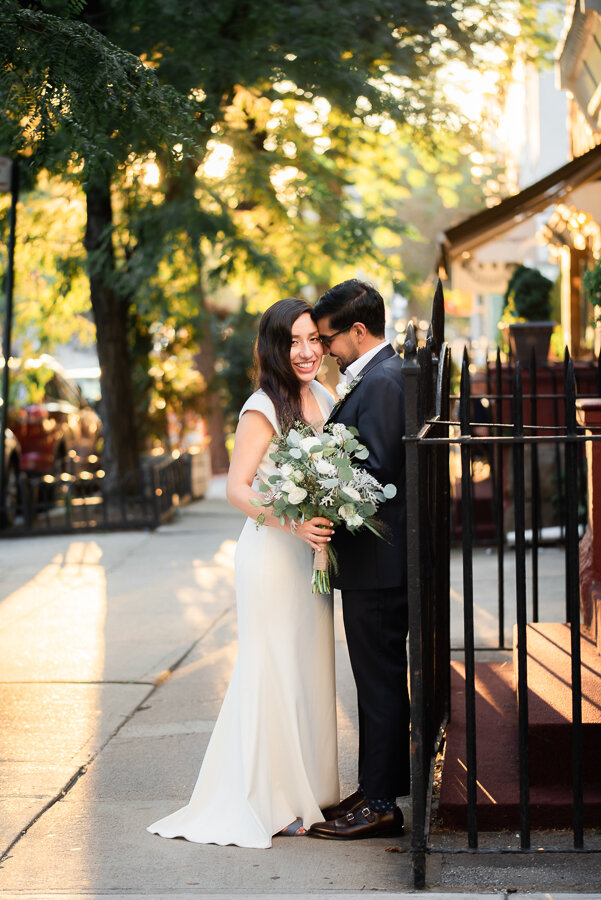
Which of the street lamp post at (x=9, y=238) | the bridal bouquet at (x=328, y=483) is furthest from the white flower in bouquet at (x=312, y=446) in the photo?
the street lamp post at (x=9, y=238)

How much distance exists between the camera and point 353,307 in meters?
4.06

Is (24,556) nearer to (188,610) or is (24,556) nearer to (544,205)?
(188,610)

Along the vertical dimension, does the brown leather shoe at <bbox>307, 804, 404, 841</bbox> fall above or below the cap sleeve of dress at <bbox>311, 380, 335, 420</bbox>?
below

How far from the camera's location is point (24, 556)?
1131 centimetres

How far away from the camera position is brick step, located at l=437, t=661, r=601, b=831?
13.1 feet

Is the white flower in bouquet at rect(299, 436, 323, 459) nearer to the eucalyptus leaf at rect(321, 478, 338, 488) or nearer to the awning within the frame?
the eucalyptus leaf at rect(321, 478, 338, 488)

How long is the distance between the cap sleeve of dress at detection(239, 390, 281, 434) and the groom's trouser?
68 cm

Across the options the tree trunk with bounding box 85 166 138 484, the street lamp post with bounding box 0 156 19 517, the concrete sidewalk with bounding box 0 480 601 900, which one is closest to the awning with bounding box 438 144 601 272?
the concrete sidewalk with bounding box 0 480 601 900

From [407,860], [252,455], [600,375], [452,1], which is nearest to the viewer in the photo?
[407,860]

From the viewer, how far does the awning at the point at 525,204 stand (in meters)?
8.75

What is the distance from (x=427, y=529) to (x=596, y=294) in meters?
4.92

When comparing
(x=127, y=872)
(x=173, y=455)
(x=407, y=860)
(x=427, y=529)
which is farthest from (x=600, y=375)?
(x=173, y=455)

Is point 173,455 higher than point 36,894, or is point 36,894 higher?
point 173,455

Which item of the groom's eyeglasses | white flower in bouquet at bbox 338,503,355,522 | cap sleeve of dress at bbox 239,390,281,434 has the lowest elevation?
white flower in bouquet at bbox 338,503,355,522
